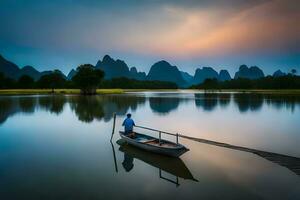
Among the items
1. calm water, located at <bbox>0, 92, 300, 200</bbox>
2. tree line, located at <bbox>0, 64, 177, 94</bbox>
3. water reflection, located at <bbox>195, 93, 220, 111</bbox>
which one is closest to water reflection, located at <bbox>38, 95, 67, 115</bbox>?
calm water, located at <bbox>0, 92, 300, 200</bbox>

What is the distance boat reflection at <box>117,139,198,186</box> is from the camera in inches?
381

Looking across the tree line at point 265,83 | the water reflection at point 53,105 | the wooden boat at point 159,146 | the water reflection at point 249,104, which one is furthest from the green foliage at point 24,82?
the wooden boat at point 159,146

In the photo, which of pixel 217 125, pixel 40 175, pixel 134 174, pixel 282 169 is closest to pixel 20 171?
pixel 40 175

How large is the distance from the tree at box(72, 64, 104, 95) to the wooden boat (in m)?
66.5

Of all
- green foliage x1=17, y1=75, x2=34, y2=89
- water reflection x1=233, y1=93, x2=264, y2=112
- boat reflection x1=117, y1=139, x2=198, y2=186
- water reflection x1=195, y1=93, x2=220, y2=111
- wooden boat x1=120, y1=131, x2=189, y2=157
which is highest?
green foliage x1=17, y1=75, x2=34, y2=89

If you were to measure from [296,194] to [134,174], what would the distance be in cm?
584

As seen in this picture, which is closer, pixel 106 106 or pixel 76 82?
pixel 106 106

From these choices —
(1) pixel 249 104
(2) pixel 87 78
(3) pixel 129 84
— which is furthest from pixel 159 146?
(3) pixel 129 84

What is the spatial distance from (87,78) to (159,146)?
227 feet

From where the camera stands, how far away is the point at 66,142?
50.3 feet

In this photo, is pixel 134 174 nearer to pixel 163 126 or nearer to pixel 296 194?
pixel 296 194

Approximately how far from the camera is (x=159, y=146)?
1180 cm

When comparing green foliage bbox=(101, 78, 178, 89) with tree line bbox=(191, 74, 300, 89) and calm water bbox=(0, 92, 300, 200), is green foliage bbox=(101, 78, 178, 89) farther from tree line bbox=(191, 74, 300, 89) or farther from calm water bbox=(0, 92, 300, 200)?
calm water bbox=(0, 92, 300, 200)

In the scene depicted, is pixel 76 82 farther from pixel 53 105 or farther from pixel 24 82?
pixel 53 105
